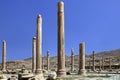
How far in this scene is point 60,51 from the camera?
2428cm

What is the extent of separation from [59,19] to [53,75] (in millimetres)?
5540

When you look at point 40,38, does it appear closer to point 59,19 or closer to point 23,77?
point 59,19

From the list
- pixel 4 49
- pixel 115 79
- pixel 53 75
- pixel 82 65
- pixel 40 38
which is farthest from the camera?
pixel 4 49

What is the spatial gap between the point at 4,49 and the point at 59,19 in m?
18.7

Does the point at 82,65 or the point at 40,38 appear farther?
the point at 82,65

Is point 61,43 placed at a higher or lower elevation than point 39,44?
lower

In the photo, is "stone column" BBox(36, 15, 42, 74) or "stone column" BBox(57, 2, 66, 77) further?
"stone column" BBox(36, 15, 42, 74)

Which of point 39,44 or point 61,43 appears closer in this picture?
point 61,43

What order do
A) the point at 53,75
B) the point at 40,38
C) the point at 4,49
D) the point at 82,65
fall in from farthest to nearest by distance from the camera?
the point at 4,49 → the point at 82,65 → the point at 40,38 → the point at 53,75

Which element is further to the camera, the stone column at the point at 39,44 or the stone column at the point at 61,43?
the stone column at the point at 39,44

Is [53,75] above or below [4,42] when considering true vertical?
below

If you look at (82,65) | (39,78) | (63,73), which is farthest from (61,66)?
(82,65)

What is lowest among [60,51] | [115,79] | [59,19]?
[115,79]

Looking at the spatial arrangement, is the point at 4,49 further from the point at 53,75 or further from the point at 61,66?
the point at 53,75
